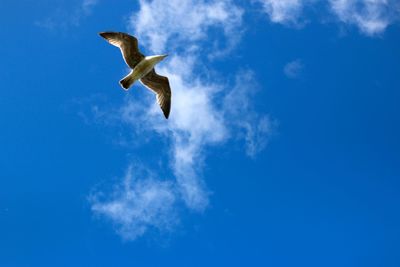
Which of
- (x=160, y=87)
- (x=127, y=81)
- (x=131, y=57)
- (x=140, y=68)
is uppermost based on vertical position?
(x=160, y=87)

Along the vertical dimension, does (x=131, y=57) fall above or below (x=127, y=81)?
above

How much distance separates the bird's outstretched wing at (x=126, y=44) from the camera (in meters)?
26.0

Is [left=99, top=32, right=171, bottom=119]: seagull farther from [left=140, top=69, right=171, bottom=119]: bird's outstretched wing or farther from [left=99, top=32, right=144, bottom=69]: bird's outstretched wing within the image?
[left=140, top=69, right=171, bottom=119]: bird's outstretched wing

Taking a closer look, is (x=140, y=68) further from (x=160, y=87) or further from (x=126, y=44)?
(x=160, y=87)

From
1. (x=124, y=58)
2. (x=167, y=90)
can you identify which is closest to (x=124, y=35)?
(x=124, y=58)

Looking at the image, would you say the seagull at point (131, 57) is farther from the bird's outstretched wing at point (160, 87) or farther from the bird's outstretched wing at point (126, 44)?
the bird's outstretched wing at point (160, 87)

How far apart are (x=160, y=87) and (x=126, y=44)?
2865mm

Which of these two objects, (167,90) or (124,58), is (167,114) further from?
(124,58)

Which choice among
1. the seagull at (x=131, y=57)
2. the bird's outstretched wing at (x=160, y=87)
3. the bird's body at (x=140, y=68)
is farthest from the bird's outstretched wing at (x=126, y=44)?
the bird's outstretched wing at (x=160, y=87)

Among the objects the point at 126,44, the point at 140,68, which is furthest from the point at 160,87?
the point at 126,44

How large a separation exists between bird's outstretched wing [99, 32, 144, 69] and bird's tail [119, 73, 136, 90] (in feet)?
2.20

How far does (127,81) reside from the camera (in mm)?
25906

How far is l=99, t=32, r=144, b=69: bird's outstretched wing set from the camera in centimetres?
2602

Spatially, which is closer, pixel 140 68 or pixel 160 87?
pixel 140 68
